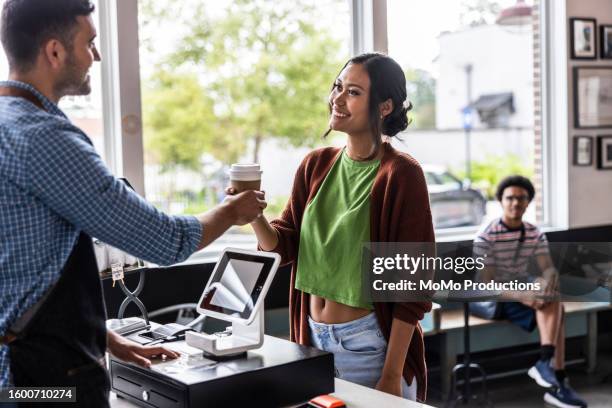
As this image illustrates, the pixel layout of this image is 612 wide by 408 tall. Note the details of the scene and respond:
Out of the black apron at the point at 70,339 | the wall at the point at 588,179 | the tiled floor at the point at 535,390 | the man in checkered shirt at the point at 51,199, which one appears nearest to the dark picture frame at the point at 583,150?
the wall at the point at 588,179

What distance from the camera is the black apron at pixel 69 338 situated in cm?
135

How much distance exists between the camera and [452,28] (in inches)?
204

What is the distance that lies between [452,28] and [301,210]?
3249mm

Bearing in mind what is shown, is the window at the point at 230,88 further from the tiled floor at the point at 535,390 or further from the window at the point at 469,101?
the tiled floor at the point at 535,390

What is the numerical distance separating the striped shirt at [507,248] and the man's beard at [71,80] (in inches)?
143

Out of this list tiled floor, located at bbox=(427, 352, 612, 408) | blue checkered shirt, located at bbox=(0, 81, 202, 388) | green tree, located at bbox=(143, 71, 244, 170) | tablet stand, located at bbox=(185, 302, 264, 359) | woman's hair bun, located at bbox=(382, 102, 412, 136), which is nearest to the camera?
blue checkered shirt, located at bbox=(0, 81, 202, 388)

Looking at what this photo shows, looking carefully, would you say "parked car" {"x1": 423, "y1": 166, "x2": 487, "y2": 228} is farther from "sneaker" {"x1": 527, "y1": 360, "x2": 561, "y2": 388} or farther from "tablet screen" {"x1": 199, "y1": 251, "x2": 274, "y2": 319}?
"tablet screen" {"x1": 199, "y1": 251, "x2": 274, "y2": 319}

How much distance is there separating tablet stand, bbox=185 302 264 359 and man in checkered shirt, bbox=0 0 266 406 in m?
0.41

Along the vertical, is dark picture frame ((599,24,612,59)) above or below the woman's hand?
above

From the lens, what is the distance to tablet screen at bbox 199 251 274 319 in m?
1.85

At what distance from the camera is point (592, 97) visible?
17.6ft

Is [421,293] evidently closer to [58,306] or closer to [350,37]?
[58,306]

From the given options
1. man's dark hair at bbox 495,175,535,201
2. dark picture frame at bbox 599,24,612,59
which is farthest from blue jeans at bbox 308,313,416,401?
dark picture frame at bbox 599,24,612,59

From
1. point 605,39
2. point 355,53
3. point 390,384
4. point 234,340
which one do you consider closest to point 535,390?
point 355,53
